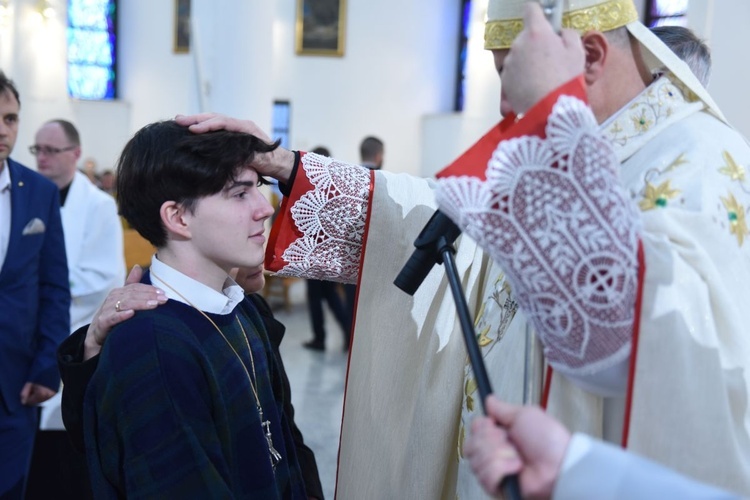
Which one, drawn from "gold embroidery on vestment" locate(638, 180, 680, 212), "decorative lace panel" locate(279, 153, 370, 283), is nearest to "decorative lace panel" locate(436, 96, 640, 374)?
"gold embroidery on vestment" locate(638, 180, 680, 212)

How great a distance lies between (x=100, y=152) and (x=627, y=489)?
14.4 meters

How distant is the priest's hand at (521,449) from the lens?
949 mm

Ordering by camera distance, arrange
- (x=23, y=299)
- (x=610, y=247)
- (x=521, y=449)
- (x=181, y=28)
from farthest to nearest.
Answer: (x=181, y=28) < (x=23, y=299) < (x=610, y=247) < (x=521, y=449)

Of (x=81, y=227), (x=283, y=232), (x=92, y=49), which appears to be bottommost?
(x=81, y=227)

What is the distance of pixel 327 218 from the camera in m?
1.91

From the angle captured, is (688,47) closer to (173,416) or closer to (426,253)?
(426,253)

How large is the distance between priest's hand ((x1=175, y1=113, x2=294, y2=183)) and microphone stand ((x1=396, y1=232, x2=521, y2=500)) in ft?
1.91

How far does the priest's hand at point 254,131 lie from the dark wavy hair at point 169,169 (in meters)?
0.02

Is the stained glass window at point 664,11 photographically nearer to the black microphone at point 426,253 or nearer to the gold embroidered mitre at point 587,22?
the gold embroidered mitre at point 587,22

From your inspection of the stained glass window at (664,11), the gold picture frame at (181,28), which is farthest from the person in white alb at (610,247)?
the gold picture frame at (181,28)

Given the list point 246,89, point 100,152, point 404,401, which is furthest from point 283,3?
point 404,401

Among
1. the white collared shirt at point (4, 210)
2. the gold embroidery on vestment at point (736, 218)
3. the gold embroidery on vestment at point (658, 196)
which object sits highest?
the gold embroidery on vestment at point (658, 196)

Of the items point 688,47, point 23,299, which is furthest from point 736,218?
point 23,299

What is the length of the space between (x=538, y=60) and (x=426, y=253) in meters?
0.33
